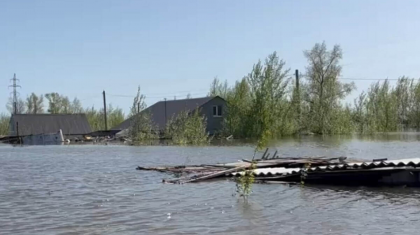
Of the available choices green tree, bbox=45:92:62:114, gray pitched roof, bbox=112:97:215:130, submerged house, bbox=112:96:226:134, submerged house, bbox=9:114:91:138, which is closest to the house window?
submerged house, bbox=112:96:226:134

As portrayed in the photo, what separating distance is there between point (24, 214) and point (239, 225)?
17.1 ft

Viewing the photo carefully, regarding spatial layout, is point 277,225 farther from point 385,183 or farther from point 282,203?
point 385,183

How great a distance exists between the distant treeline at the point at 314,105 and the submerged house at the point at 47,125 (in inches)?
816

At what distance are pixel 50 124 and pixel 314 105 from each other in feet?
115

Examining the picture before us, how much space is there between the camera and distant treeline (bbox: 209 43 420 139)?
6322 cm

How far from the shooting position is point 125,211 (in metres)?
13.2

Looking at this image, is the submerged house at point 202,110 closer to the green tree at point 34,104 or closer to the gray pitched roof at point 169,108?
the gray pitched roof at point 169,108

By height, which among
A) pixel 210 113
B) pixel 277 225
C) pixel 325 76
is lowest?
Result: pixel 277 225

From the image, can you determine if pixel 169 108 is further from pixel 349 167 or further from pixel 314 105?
pixel 349 167

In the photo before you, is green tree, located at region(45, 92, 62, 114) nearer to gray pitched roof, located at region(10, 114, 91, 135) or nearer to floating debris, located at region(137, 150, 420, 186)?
gray pitched roof, located at region(10, 114, 91, 135)

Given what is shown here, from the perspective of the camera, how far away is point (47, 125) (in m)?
73.4

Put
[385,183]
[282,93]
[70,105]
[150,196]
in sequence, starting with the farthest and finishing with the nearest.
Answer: [70,105] → [282,93] → [385,183] → [150,196]

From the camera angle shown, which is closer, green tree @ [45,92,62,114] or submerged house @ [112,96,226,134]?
submerged house @ [112,96,226,134]

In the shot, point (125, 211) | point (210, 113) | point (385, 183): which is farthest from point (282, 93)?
point (125, 211)
